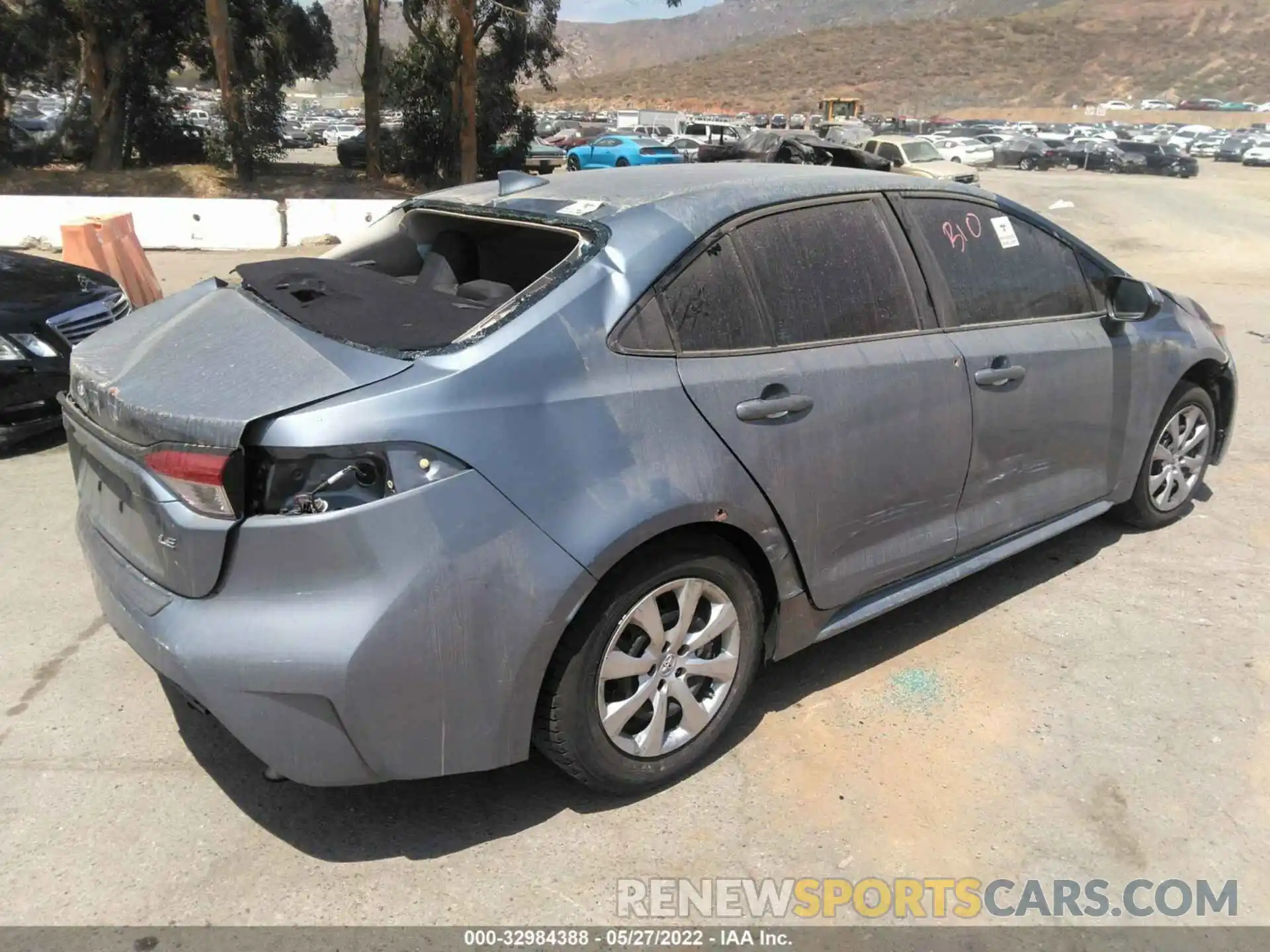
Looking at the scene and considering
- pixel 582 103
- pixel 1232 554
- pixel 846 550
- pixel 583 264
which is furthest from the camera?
pixel 582 103

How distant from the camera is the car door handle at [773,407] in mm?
2801

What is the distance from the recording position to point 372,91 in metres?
26.7

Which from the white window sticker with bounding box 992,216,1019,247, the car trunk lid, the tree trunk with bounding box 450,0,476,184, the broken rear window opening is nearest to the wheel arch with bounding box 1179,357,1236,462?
the white window sticker with bounding box 992,216,1019,247

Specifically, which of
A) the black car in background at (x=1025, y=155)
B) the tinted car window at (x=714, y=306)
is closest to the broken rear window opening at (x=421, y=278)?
the tinted car window at (x=714, y=306)

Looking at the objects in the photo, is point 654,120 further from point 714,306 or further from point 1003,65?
point 1003,65

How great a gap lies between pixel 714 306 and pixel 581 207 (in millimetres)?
543

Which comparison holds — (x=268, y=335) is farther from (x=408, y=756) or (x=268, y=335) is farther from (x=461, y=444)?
(x=408, y=756)

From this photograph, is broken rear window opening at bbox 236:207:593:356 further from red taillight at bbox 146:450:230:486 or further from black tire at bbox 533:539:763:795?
black tire at bbox 533:539:763:795

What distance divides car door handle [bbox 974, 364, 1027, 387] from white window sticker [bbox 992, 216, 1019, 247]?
530 mm

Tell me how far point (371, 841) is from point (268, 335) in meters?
1.43

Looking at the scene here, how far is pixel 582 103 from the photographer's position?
352 ft

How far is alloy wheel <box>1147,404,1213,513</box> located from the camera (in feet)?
14.8

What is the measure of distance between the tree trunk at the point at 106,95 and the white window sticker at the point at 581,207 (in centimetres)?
2538

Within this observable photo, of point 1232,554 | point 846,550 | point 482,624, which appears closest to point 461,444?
point 482,624
